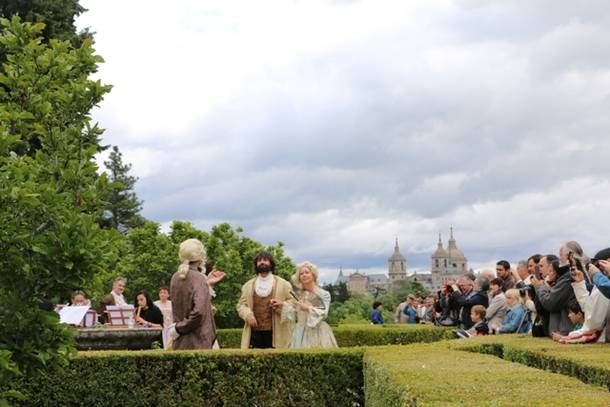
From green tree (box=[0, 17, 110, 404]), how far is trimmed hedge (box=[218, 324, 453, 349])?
38.7 feet

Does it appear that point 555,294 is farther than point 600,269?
Yes

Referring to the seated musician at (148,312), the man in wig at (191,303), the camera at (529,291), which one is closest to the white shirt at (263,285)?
the man in wig at (191,303)

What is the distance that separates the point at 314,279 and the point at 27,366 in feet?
19.5

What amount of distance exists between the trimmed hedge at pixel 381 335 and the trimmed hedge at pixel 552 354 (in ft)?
20.7

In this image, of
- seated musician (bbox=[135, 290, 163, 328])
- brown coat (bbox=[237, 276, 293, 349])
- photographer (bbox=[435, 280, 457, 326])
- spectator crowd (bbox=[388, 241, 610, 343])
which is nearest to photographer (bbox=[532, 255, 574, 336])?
spectator crowd (bbox=[388, 241, 610, 343])

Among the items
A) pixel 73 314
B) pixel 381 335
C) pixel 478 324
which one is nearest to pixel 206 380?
pixel 73 314

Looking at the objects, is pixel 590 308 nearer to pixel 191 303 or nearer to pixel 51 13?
pixel 191 303

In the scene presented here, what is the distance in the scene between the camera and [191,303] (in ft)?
31.6

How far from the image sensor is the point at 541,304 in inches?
389

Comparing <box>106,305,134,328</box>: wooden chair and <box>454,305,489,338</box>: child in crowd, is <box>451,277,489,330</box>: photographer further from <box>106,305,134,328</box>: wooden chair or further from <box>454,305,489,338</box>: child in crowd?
<box>106,305,134,328</box>: wooden chair

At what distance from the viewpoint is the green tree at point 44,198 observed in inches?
211

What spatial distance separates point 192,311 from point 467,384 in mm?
4707

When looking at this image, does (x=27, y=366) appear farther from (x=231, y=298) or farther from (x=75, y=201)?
(x=231, y=298)

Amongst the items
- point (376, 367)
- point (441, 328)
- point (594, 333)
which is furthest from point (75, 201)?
point (441, 328)
